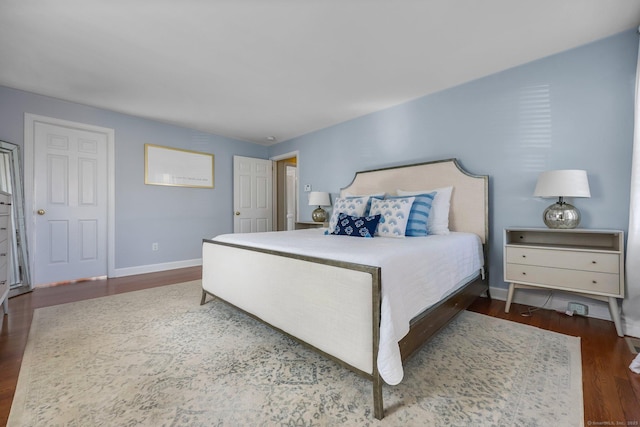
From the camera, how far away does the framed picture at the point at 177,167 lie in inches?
160

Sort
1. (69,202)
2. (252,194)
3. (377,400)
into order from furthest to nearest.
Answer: (252,194), (69,202), (377,400)

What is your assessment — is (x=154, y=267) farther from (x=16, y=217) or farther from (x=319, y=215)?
(x=319, y=215)

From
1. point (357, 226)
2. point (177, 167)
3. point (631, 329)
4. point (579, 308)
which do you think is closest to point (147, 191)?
point (177, 167)

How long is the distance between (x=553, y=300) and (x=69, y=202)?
18.0 feet

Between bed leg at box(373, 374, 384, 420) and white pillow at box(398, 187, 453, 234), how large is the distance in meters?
1.78

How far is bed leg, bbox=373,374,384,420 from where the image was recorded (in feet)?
3.82

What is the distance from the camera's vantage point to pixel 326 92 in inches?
124

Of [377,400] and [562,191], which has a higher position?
[562,191]

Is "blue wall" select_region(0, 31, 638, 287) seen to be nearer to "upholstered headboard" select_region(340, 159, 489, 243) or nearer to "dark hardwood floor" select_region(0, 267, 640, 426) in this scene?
"upholstered headboard" select_region(340, 159, 489, 243)

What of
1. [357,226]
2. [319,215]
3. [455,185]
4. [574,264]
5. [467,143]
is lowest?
[574,264]

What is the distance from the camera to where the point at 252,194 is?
5.29 m

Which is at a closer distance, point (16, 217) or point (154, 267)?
point (16, 217)

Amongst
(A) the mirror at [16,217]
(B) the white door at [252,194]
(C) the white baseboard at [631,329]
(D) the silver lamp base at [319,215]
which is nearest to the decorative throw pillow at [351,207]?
A: (D) the silver lamp base at [319,215]

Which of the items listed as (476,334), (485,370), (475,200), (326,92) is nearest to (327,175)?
(326,92)
